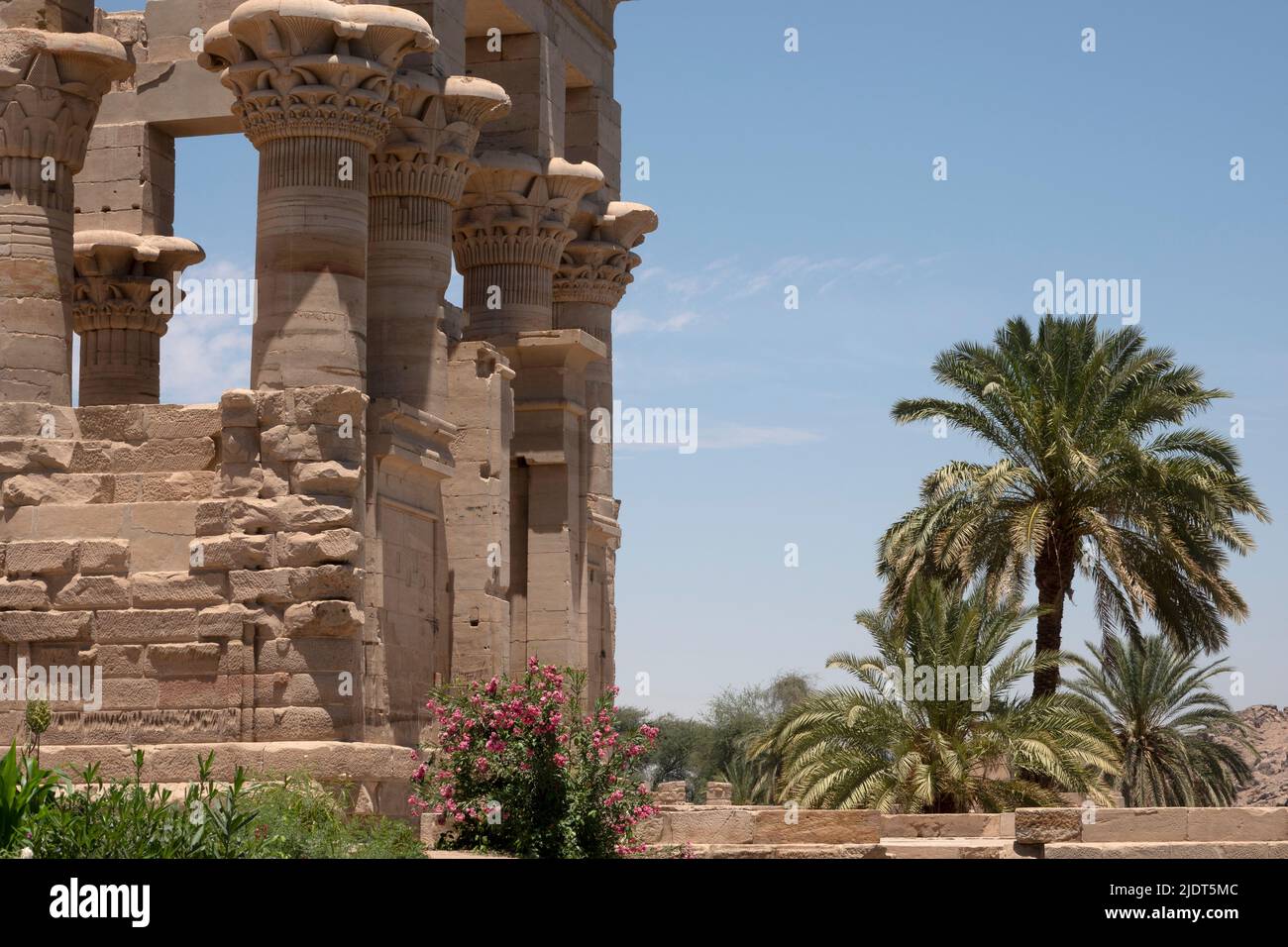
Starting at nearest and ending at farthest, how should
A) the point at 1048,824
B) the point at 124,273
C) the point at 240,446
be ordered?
the point at 1048,824, the point at 240,446, the point at 124,273

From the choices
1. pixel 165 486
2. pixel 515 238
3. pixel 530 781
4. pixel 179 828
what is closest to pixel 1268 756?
pixel 515 238

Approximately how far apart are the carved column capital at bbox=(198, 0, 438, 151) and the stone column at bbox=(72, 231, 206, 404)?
221 inches

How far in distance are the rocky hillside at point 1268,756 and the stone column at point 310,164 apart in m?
33.8

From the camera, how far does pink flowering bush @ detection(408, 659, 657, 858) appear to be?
55.1 feet

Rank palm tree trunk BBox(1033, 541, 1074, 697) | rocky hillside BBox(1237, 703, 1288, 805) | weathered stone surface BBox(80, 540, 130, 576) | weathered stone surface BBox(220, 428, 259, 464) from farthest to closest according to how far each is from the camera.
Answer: rocky hillside BBox(1237, 703, 1288, 805)
palm tree trunk BBox(1033, 541, 1074, 697)
weathered stone surface BBox(80, 540, 130, 576)
weathered stone surface BBox(220, 428, 259, 464)

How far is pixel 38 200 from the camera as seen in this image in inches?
740

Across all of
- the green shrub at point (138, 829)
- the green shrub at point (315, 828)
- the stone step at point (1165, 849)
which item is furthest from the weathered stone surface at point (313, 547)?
the stone step at point (1165, 849)

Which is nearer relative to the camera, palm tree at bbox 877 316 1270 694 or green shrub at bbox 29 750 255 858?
green shrub at bbox 29 750 255 858

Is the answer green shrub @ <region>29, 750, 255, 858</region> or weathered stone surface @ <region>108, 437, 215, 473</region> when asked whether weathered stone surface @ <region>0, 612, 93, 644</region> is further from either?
green shrub @ <region>29, 750, 255, 858</region>

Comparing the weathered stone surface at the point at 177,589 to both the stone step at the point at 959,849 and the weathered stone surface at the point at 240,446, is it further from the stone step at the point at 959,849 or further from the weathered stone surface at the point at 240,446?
the stone step at the point at 959,849

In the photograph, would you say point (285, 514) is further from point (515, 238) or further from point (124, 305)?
point (515, 238)

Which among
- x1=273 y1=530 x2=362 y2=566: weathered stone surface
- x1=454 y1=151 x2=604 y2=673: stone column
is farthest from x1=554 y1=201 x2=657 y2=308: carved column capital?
x1=273 y1=530 x2=362 y2=566: weathered stone surface

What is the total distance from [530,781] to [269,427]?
4.14 metres

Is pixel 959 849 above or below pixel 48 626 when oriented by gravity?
below
